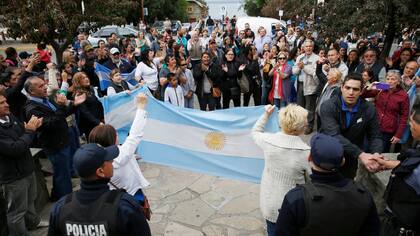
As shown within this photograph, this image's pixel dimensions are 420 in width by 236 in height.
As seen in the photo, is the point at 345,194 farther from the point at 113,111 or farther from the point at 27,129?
the point at 113,111

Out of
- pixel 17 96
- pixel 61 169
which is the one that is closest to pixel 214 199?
pixel 61 169

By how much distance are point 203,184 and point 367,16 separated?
5777mm

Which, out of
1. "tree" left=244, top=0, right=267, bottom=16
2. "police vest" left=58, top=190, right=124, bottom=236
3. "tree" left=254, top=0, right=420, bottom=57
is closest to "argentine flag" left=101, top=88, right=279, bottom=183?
"police vest" left=58, top=190, right=124, bottom=236

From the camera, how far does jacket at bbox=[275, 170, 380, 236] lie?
2.29m

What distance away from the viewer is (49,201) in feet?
18.3

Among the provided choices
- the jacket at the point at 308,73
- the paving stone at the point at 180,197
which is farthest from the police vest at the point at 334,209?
the jacket at the point at 308,73

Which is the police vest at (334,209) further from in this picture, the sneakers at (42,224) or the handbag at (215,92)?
the handbag at (215,92)

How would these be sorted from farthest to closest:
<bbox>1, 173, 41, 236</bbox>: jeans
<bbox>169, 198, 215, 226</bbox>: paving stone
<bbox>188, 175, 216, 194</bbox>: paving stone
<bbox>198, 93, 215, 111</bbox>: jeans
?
<bbox>198, 93, 215, 111</bbox>: jeans
<bbox>188, 175, 216, 194</bbox>: paving stone
<bbox>169, 198, 215, 226</bbox>: paving stone
<bbox>1, 173, 41, 236</bbox>: jeans

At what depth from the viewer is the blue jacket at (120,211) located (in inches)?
89.1

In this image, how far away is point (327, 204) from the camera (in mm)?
2225

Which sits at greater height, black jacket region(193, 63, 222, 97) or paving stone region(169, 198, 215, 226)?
black jacket region(193, 63, 222, 97)

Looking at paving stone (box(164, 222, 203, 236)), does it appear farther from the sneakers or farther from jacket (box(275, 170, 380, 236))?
jacket (box(275, 170, 380, 236))

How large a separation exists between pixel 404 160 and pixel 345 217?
94cm

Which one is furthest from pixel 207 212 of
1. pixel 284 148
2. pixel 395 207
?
pixel 395 207
